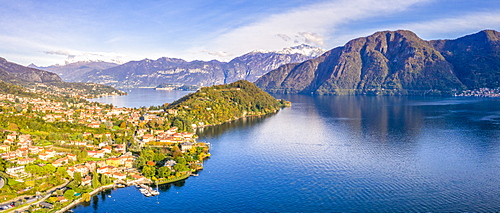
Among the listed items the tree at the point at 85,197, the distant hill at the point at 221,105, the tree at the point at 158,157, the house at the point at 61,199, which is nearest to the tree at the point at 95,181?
the tree at the point at 85,197

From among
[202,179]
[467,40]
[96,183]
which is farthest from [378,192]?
[467,40]

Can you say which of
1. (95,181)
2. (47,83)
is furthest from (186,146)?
(47,83)

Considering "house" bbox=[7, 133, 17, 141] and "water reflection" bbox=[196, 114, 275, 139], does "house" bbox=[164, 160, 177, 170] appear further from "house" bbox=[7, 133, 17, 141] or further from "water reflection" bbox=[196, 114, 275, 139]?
"house" bbox=[7, 133, 17, 141]

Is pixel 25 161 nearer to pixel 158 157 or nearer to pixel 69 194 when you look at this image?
pixel 69 194

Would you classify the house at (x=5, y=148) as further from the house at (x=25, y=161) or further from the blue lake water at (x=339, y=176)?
the blue lake water at (x=339, y=176)

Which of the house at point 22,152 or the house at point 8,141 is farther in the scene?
the house at point 8,141

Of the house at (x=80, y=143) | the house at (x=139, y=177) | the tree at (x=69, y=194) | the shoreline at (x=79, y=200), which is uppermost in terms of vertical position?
the house at (x=80, y=143)
